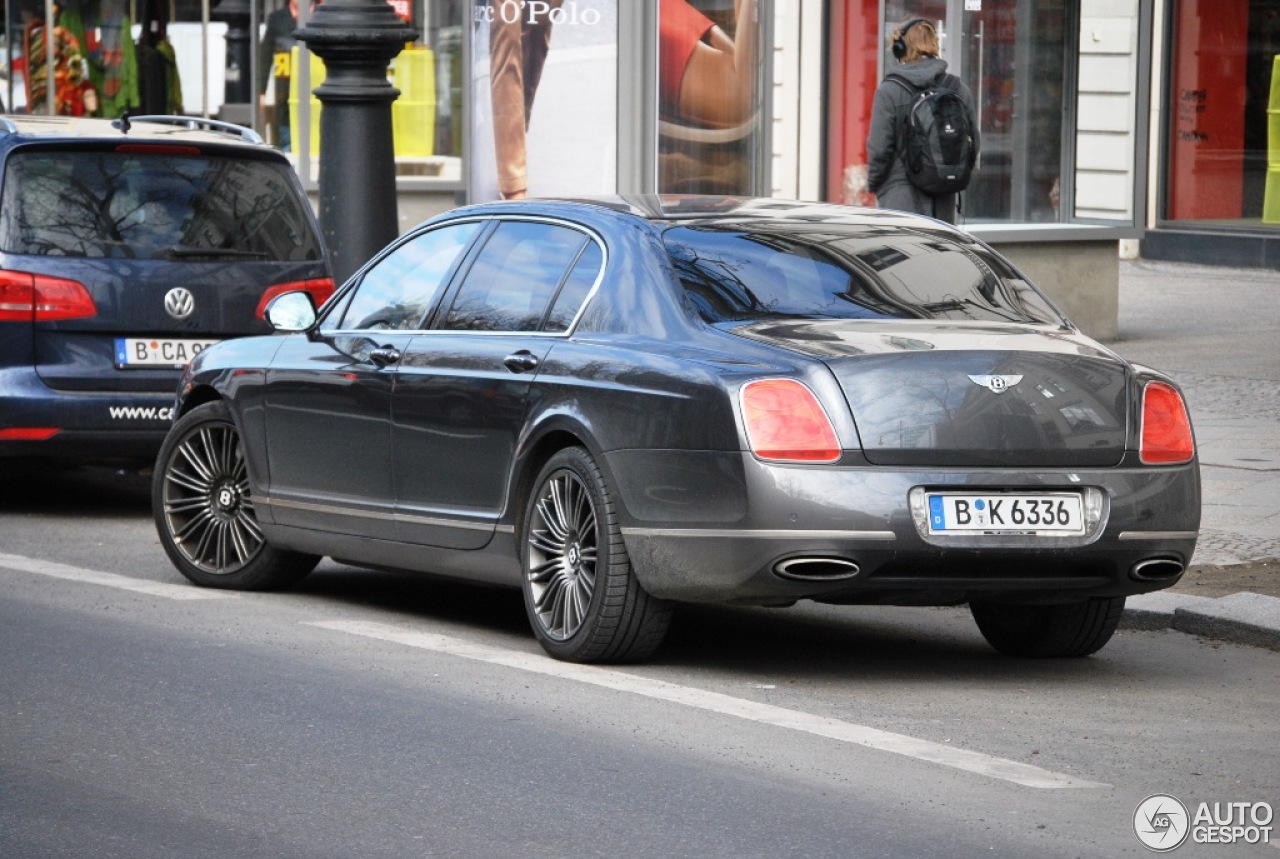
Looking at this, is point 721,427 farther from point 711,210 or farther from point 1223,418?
point 1223,418

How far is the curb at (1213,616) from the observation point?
817 cm

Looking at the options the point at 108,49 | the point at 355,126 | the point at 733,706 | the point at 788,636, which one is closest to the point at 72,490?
the point at 355,126

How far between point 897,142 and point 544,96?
3.59 m

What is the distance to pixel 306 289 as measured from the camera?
1139 centimetres

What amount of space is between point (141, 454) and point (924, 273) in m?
4.61

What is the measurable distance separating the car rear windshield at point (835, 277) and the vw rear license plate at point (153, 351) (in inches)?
156

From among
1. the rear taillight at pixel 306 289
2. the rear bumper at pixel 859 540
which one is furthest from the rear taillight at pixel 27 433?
the rear bumper at pixel 859 540

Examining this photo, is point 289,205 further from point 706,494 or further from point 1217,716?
point 1217,716

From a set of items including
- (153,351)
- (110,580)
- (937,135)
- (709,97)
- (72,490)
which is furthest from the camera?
(709,97)

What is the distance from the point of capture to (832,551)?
686 centimetres

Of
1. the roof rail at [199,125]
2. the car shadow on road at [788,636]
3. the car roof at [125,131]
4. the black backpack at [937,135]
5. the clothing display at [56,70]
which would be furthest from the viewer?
the clothing display at [56,70]

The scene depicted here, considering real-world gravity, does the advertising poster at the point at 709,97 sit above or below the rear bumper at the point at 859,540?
above

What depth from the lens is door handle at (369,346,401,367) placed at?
8297 millimetres

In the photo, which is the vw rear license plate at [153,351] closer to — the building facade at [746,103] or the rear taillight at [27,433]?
the rear taillight at [27,433]
